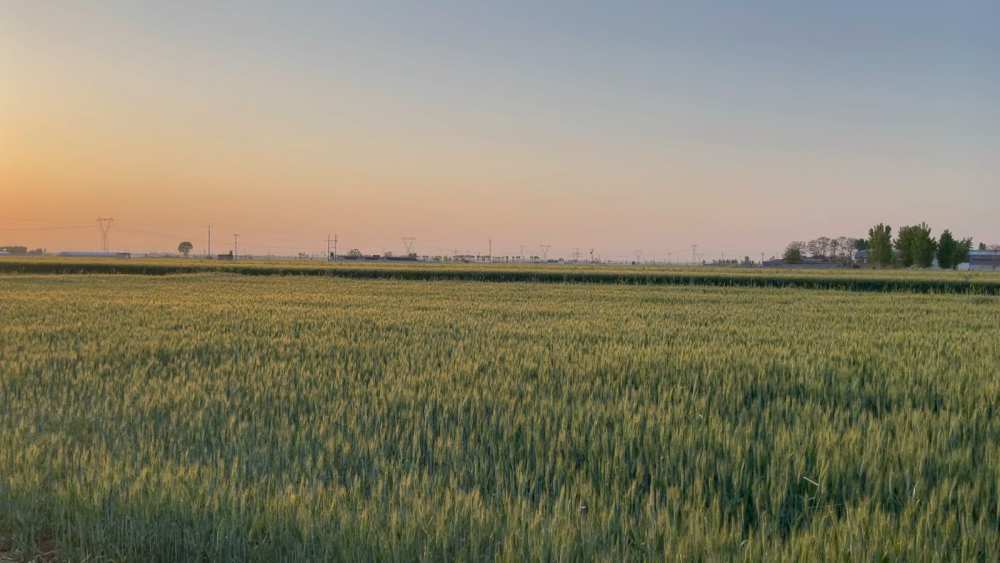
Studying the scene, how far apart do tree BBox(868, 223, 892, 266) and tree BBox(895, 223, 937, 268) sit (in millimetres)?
1654

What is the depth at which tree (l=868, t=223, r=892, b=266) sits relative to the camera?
111688 millimetres

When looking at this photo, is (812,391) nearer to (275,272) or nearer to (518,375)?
(518,375)

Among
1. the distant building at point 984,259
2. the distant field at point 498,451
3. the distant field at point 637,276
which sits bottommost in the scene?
the distant field at point 498,451

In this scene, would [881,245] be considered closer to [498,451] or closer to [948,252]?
[948,252]

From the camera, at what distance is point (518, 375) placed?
23.8 feet

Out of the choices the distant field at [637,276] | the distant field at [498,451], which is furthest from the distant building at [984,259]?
the distant field at [498,451]

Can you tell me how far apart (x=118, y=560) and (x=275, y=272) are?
45.9m

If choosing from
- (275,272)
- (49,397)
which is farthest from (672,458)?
(275,272)

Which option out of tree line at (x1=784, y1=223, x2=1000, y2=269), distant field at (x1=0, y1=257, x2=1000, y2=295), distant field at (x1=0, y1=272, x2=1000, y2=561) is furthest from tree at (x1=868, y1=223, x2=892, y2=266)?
distant field at (x1=0, y1=272, x2=1000, y2=561)

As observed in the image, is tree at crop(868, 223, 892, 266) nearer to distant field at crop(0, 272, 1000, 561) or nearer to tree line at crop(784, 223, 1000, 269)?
tree line at crop(784, 223, 1000, 269)

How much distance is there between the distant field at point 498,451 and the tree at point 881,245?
4707 inches

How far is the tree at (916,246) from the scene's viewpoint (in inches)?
4085

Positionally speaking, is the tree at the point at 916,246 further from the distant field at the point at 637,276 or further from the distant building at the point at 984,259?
the distant field at the point at 637,276

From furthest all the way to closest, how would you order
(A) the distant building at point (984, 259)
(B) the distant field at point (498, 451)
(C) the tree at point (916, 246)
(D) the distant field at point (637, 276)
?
1. (A) the distant building at point (984, 259)
2. (C) the tree at point (916, 246)
3. (D) the distant field at point (637, 276)
4. (B) the distant field at point (498, 451)
